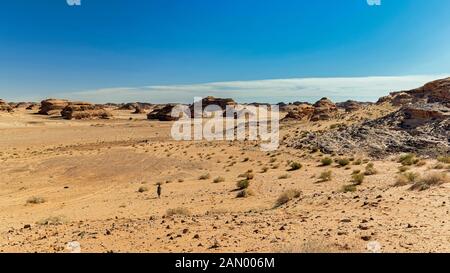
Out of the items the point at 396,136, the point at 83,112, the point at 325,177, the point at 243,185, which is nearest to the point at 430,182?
the point at 325,177

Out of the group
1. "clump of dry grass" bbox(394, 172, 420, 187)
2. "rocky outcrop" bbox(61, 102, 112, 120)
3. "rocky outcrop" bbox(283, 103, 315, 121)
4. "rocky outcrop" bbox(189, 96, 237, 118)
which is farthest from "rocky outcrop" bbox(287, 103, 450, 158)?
"rocky outcrop" bbox(189, 96, 237, 118)

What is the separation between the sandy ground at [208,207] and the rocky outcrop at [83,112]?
5205 cm

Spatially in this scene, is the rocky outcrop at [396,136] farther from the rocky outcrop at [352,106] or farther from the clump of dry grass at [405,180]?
the rocky outcrop at [352,106]

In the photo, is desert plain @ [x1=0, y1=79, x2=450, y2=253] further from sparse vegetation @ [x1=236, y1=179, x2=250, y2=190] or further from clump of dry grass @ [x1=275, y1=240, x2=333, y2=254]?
sparse vegetation @ [x1=236, y1=179, x2=250, y2=190]

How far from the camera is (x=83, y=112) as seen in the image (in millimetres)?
85438

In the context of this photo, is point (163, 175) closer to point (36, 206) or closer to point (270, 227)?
point (36, 206)

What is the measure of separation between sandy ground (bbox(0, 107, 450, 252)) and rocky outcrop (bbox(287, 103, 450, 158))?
9.15 feet

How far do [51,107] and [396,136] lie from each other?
83.9 m

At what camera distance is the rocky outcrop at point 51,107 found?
92.0 m

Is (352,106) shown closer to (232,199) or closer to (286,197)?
(232,199)

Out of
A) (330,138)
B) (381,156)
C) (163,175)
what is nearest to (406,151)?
(381,156)

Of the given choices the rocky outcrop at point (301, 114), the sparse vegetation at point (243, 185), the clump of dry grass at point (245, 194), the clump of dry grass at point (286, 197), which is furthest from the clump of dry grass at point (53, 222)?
the rocky outcrop at point (301, 114)

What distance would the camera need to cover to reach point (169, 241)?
945cm

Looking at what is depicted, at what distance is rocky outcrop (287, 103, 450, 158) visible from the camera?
26344mm
